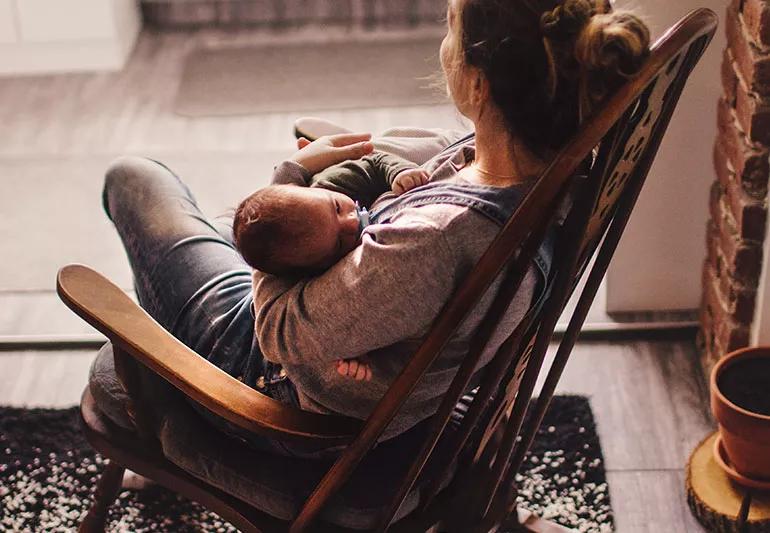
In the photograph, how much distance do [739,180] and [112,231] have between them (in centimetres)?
161

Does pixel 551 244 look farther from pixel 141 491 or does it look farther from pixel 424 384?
pixel 141 491

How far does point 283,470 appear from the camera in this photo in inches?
57.1

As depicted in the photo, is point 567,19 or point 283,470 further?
point 283,470

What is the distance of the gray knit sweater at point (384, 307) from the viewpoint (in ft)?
4.00

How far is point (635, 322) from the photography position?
2422 mm

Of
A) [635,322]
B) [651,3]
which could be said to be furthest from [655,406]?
[651,3]

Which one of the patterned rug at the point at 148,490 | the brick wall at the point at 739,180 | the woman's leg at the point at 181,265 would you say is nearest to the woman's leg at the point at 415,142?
the woman's leg at the point at 181,265

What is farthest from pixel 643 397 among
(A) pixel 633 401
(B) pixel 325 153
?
(B) pixel 325 153

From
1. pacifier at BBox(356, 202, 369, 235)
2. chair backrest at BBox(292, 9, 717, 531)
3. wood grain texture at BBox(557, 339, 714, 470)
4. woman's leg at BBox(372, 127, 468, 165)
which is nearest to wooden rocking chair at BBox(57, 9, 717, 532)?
chair backrest at BBox(292, 9, 717, 531)

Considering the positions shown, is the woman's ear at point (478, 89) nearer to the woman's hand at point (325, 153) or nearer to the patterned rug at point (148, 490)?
the woman's hand at point (325, 153)

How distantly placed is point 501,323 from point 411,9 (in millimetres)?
2879

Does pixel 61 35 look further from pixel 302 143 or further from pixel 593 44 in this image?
pixel 593 44

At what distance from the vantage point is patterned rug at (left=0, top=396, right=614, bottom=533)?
1968 millimetres

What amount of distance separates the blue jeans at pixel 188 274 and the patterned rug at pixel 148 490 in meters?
0.50
